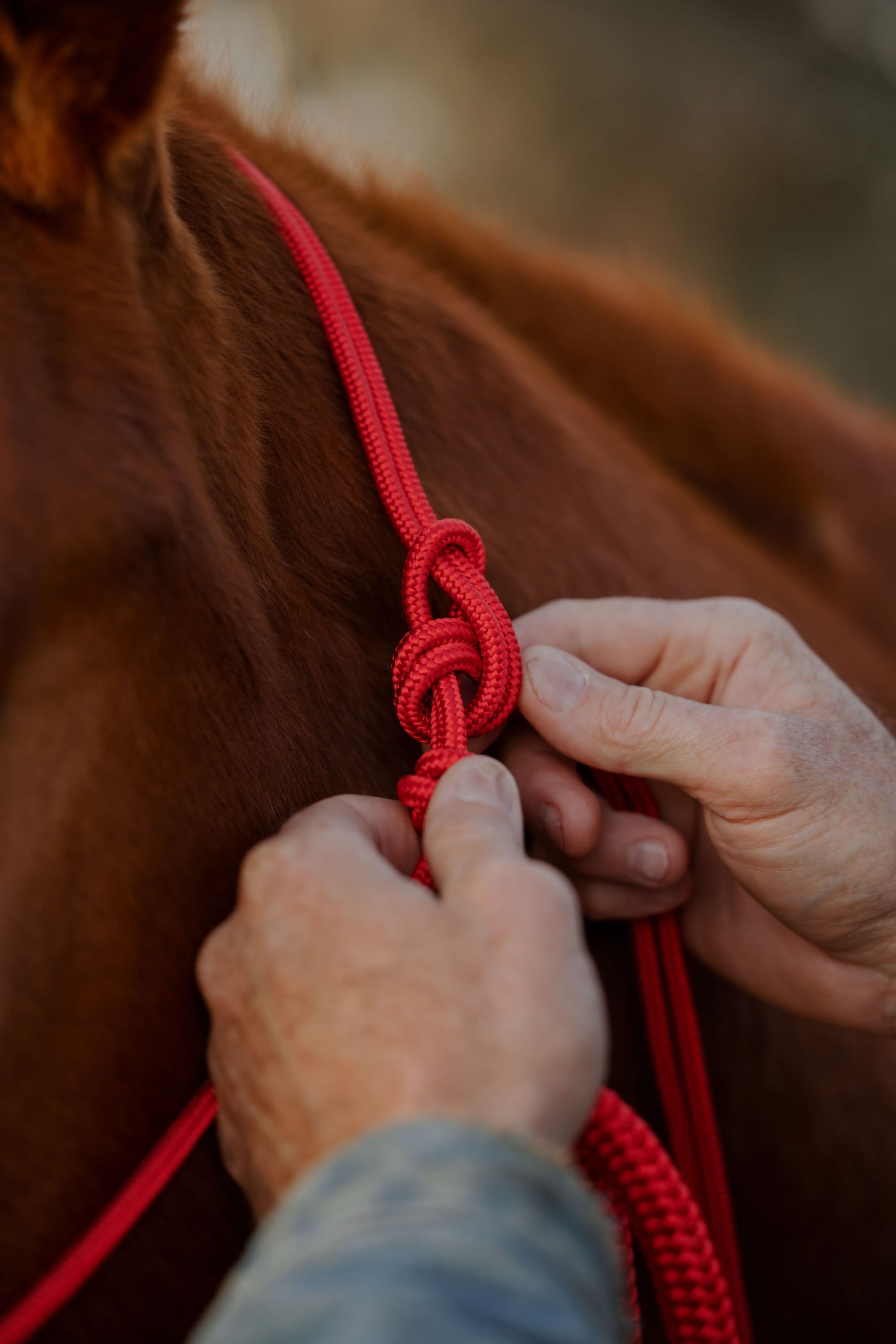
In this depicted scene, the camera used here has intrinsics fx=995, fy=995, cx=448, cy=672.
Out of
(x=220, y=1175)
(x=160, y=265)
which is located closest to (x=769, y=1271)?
A: (x=220, y=1175)

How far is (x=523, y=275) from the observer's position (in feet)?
3.62

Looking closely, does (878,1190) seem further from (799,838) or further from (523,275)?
(523,275)

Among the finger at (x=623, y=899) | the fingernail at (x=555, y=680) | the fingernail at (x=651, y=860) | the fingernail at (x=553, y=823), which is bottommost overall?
the finger at (x=623, y=899)

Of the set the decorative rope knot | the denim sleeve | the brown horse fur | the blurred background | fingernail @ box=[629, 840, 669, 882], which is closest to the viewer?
the denim sleeve

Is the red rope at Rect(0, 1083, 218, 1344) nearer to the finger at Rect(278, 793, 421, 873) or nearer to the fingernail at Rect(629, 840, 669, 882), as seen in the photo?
the finger at Rect(278, 793, 421, 873)

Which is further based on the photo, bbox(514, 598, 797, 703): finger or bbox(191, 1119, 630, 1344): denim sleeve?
bbox(514, 598, 797, 703): finger

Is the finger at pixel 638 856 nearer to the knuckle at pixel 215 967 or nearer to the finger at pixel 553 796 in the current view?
the finger at pixel 553 796

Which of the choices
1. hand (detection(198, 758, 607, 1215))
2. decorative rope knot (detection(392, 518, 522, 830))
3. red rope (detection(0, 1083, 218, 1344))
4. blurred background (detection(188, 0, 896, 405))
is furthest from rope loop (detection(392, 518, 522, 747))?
blurred background (detection(188, 0, 896, 405))

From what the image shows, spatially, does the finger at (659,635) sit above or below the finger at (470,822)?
above

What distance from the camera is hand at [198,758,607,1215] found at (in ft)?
1.25

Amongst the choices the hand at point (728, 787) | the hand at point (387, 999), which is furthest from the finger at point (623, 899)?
the hand at point (387, 999)

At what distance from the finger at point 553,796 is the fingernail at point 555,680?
0.05 metres

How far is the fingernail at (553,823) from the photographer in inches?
24.0

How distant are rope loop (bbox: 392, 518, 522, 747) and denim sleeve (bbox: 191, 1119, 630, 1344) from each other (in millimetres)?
246
